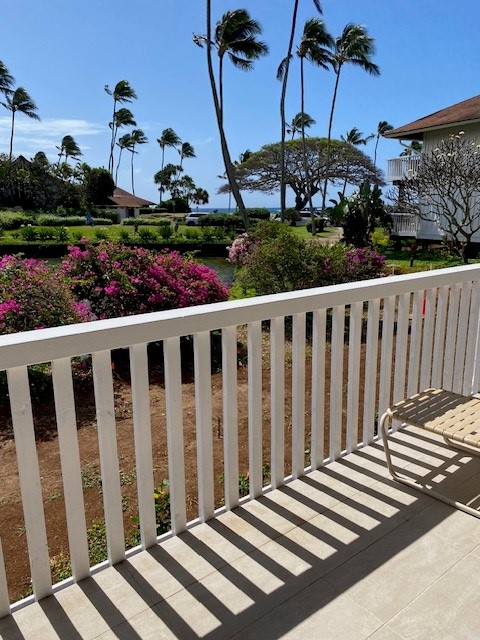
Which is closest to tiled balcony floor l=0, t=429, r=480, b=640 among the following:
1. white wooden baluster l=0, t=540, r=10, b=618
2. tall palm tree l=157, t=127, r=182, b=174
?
white wooden baluster l=0, t=540, r=10, b=618

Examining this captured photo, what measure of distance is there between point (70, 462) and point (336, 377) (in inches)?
52.9

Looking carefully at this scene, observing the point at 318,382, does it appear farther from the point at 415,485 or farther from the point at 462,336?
the point at 462,336

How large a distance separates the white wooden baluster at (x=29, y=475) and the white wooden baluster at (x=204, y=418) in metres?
0.62

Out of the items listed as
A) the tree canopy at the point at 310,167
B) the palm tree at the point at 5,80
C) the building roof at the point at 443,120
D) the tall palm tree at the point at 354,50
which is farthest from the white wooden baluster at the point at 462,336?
the palm tree at the point at 5,80

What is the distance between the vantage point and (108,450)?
5.36ft

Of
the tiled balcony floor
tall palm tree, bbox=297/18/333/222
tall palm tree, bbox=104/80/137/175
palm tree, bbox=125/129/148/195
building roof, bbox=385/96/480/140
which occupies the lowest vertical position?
the tiled balcony floor

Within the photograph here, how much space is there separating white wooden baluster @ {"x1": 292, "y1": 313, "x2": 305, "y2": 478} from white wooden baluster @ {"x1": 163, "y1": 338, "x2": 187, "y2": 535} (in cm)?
61

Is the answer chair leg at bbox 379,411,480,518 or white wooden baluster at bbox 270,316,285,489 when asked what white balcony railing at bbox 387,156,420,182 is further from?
white wooden baluster at bbox 270,316,285,489

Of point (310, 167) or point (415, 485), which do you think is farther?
point (310, 167)

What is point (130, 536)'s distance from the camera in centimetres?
216

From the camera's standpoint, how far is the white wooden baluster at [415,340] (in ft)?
8.70

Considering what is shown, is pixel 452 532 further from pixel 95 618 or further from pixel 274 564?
pixel 95 618

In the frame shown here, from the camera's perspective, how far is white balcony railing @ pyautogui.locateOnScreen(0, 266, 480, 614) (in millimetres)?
1463

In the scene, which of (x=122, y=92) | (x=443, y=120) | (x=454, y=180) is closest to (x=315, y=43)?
(x=443, y=120)
